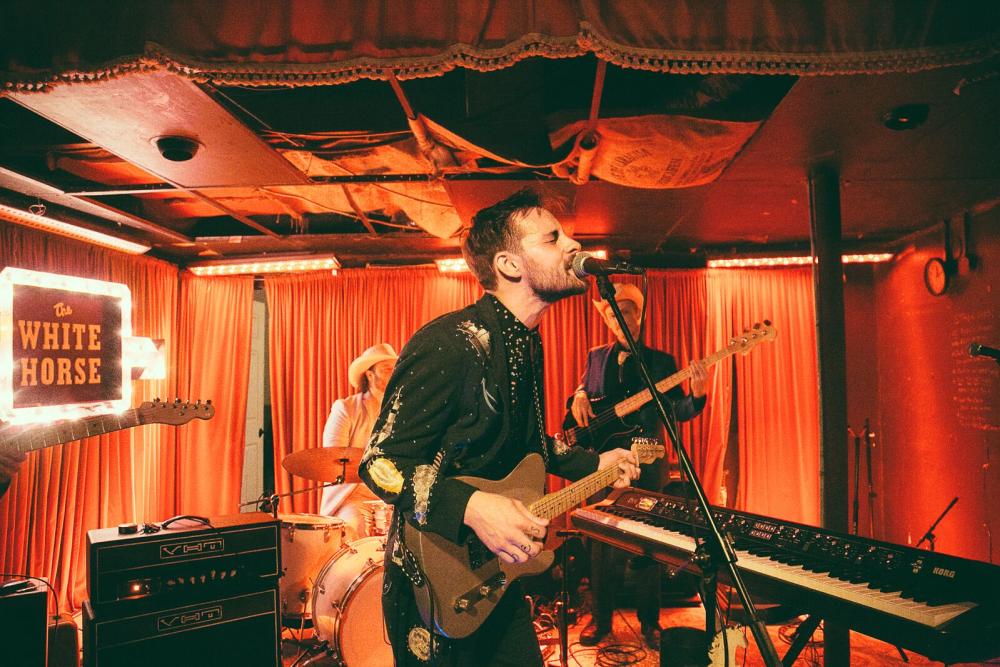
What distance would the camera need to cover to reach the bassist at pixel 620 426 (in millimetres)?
4398

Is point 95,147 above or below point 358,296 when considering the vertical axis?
above

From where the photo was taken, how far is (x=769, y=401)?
21.0 feet

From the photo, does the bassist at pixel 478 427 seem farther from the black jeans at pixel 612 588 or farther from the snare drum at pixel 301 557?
the black jeans at pixel 612 588

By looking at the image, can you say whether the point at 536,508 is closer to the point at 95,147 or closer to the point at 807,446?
the point at 95,147

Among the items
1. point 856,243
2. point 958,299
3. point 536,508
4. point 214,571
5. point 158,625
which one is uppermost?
point 856,243

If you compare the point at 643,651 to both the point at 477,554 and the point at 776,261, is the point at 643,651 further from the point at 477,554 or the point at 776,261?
the point at 776,261

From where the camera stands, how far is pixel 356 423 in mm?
5141

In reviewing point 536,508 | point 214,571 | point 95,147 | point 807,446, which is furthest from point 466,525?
point 807,446

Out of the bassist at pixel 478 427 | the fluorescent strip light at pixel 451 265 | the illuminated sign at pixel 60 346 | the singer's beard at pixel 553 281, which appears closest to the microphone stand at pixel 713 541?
the singer's beard at pixel 553 281

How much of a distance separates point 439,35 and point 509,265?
0.80 meters

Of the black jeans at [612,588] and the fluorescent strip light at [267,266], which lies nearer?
the black jeans at [612,588]

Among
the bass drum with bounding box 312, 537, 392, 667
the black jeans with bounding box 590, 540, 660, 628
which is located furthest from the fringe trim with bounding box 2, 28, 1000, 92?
the black jeans with bounding box 590, 540, 660, 628

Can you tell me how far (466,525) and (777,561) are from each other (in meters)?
1.63

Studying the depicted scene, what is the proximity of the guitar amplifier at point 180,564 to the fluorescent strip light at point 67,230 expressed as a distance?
2.56 m
